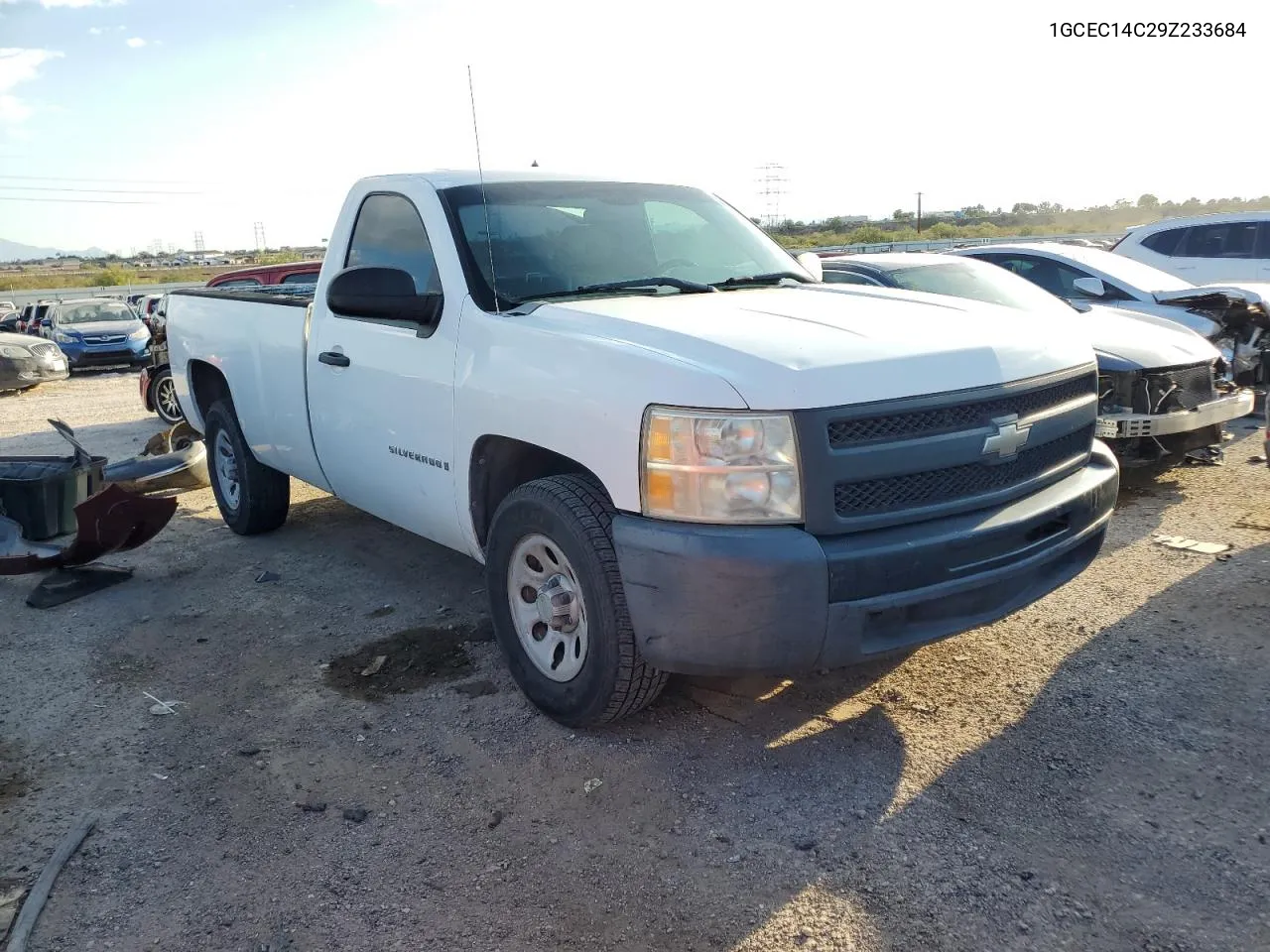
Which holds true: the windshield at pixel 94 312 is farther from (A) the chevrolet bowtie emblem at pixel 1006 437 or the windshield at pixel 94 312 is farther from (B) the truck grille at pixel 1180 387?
(A) the chevrolet bowtie emblem at pixel 1006 437

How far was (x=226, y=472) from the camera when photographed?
6.71 meters

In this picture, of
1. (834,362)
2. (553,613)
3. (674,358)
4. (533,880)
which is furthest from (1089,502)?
(533,880)

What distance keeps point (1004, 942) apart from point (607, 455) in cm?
171

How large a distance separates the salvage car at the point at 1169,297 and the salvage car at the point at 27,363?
47.5ft

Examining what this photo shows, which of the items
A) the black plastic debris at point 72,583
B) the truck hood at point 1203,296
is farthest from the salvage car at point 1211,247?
the black plastic debris at point 72,583

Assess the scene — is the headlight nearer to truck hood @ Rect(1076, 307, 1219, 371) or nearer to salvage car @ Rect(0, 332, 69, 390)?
truck hood @ Rect(1076, 307, 1219, 371)

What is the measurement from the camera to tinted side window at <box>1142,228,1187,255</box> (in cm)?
1277

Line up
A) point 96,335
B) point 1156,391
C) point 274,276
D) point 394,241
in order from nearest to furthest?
point 394,241, point 1156,391, point 274,276, point 96,335

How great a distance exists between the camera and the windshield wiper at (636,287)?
4023mm

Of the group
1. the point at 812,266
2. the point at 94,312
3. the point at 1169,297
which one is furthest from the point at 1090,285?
the point at 94,312

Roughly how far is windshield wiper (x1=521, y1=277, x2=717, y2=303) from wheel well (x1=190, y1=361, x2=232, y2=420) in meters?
3.55

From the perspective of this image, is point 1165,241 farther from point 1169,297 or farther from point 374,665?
point 374,665

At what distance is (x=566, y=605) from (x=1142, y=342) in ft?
16.1

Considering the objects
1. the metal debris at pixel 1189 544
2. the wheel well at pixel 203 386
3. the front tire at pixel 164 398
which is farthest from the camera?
the front tire at pixel 164 398
